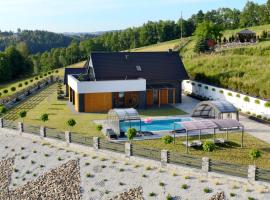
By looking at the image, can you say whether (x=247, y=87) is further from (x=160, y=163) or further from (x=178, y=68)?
(x=160, y=163)

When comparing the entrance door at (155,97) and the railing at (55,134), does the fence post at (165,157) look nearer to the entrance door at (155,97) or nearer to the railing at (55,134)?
the railing at (55,134)

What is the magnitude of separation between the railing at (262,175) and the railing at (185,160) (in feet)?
9.84

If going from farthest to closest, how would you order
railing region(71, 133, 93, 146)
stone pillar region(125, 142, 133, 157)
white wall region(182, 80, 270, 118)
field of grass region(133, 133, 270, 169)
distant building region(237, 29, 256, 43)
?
distant building region(237, 29, 256, 43), white wall region(182, 80, 270, 118), railing region(71, 133, 93, 146), stone pillar region(125, 142, 133, 157), field of grass region(133, 133, 270, 169)

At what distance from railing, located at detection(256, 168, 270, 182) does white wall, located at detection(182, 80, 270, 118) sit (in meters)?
12.6

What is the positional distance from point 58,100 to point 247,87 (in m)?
20.4

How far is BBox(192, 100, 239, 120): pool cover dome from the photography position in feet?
87.1

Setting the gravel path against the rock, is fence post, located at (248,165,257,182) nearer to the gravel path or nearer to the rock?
the gravel path

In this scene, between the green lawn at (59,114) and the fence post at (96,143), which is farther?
the green lawn at (59,114)

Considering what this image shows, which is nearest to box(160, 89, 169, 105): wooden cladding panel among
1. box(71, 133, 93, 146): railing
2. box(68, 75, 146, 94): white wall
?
box(68, 75, 146, 94): white wall

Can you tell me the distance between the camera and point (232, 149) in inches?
872

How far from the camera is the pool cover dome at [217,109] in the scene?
26.5 m

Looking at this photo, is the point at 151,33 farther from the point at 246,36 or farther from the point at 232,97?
the point at 232,97

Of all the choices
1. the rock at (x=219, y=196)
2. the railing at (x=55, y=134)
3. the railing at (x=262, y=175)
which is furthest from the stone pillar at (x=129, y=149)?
the railing at (x=262, y=175)

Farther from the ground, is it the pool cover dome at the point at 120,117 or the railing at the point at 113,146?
the pool cover dome at the point at 120,117
